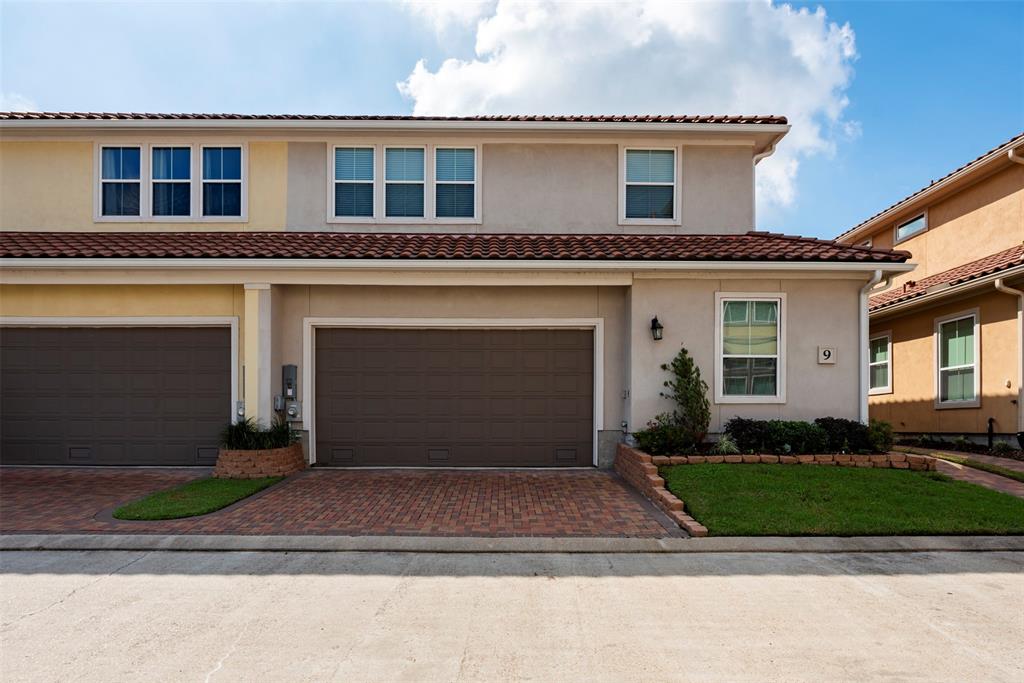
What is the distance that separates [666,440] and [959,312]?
27.4ft

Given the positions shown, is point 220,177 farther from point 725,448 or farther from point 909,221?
point 909,221

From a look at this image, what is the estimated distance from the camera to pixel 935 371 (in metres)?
13.5

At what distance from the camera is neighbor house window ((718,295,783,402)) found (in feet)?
32.9

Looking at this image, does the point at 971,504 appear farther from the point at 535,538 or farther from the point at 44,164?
the point at 44,164

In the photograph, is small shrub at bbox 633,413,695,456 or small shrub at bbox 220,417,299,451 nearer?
small shrub at bbox 633,413,695,456

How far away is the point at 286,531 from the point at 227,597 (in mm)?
1710

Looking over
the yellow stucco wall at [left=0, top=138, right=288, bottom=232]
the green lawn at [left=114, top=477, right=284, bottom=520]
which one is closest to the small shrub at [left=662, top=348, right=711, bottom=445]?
the green lawn at [left=114, top=477, right=284, bottom=520]

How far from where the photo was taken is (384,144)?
11.5m

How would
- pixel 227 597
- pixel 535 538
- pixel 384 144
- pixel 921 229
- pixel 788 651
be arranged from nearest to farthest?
pixel 788 651, pixel 227 597, pixel 535 538, pixel 384 144, pixel 921 229

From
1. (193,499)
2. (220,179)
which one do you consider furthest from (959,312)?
(220,179)

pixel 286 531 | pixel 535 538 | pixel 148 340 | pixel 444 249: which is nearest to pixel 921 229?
pixel 444 249

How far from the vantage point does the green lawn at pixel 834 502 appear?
6613 millimetres

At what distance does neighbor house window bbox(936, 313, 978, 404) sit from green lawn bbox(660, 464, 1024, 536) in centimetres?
543

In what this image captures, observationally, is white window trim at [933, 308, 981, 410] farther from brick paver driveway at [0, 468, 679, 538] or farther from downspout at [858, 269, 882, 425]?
brick paver driveway at [0, 468, 679, 538]
